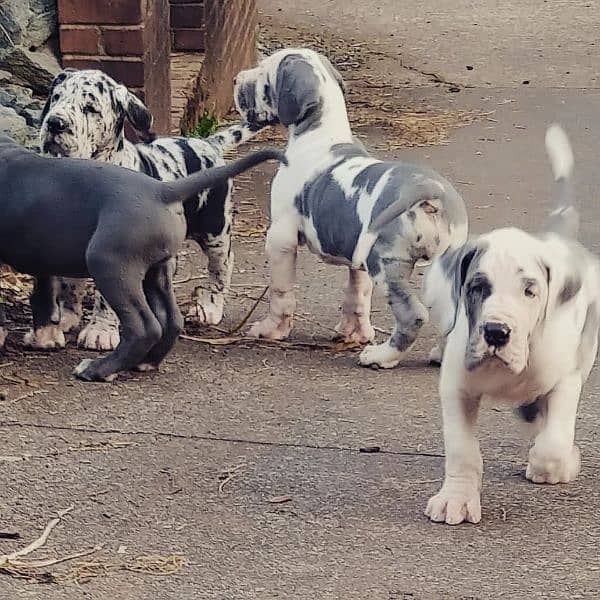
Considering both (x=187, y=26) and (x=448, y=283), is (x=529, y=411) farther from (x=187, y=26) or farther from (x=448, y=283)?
(x=187, y=26)

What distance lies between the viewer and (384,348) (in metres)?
5.77

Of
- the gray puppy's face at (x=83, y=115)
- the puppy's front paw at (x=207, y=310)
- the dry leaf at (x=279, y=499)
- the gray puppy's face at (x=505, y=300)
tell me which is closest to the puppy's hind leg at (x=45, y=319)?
the gray puppy's face at (x=83, y=115)

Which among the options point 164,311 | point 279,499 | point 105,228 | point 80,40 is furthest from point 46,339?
point 80,40

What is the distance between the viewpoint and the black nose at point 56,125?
19.3 feet

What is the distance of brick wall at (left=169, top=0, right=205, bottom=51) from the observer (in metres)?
10.4

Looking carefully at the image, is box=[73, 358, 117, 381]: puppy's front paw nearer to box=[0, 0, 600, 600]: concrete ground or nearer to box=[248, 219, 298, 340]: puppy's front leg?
box=[0, 0, 600, 600]: concrete ground

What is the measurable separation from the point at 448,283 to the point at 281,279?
1.85 m

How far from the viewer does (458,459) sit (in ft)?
14.1

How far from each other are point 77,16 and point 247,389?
290 cm

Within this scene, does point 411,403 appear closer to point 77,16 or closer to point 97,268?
point 97,268

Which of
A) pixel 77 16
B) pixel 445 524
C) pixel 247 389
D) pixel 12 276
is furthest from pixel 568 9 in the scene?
pixel 445 524

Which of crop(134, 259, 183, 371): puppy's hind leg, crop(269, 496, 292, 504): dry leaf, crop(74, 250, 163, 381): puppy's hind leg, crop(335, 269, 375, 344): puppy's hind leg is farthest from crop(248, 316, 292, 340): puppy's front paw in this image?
crop(269, 496, 292, 504): dry leaf

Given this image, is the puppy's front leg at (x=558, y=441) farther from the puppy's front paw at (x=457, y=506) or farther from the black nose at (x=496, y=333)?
the black nose at (x=496, y=333)

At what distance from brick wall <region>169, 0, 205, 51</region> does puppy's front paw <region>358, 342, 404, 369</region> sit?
518cm
